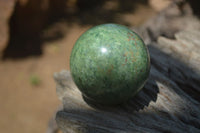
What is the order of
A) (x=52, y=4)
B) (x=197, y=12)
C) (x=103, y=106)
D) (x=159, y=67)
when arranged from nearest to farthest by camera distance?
1. (x=103, y=106)
2. (x=159, y=67)
3. (x=197, y=12)
4. (x=52, y=4)

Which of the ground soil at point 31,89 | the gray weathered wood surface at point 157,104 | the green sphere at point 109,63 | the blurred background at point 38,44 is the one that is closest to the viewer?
the green sphere at point 109,63

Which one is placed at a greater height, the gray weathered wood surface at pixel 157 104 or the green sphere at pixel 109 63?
the green sphere at pixel 109 63

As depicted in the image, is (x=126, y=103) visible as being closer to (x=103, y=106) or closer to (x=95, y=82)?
(x=103, y=106)

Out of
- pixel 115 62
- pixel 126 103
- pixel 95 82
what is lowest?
pixel 126 103

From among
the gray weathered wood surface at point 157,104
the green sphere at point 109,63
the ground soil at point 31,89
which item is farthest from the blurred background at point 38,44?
the green sphere at point 109,63

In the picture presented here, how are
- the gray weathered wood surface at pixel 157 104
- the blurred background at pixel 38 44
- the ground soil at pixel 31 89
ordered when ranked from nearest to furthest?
1. the gray weathered wood surface at pixel 157 104
2. the ground soil at pixel 31 89
3. the blurred background at pixel 38 44

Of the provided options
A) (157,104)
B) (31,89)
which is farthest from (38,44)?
(157,104)

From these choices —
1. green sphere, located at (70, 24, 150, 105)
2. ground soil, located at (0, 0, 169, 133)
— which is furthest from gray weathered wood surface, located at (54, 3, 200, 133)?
ground soil, located at (0, 0, 169, 133)

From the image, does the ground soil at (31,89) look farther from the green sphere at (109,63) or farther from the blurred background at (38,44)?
the green sphere at (109,63)

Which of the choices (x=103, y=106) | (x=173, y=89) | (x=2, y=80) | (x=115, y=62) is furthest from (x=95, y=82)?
(x=2, y=80)
